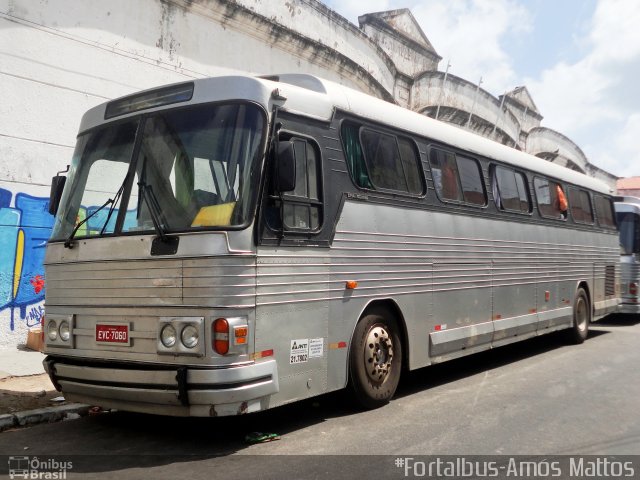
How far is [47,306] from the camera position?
5.81m

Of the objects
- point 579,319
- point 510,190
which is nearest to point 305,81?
point 510,190

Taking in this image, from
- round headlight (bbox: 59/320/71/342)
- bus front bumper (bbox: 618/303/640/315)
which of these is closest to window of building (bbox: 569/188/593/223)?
bus front bumper (bbox: 618/303/640/315)

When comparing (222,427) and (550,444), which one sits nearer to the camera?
(550,444)

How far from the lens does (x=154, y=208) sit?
5.13m

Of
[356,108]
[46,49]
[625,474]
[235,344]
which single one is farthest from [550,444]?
[46,49]

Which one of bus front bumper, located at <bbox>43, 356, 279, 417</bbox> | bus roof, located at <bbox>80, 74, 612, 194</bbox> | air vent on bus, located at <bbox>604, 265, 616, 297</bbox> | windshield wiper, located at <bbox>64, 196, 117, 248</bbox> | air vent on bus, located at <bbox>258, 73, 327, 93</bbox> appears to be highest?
air vent on bus, located at <bbox>258, 73, 327, 93</bbox>

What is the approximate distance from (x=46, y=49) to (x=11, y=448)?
20.4 feet

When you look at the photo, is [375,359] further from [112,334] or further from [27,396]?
[27,396]

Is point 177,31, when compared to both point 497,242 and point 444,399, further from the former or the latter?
point 444,399

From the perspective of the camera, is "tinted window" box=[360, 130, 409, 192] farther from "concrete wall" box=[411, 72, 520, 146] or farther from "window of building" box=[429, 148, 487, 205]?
"concrete wall" box=[411, 72, 520, 146]

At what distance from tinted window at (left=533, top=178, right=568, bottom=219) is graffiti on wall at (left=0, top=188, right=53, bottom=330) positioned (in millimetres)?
7943

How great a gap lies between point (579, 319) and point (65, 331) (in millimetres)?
9629

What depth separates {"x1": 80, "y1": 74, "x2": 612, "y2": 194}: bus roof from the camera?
5.20 m

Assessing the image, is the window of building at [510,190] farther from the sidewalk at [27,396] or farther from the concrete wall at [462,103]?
the concrete wall at [462,103]
